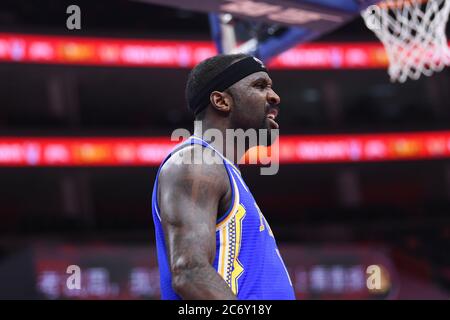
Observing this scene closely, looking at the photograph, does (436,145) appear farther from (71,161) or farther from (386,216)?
(71,161)

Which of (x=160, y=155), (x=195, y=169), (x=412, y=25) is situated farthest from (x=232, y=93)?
(x=160, y=155)

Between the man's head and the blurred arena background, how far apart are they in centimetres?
747

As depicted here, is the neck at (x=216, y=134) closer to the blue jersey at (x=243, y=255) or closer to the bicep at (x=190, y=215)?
the blue jersey at (x=243, y=255)

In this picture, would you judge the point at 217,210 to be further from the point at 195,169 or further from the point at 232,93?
the point at 232,93

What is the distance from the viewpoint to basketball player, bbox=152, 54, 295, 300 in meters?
2.21

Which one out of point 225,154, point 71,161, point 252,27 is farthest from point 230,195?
point 71,161

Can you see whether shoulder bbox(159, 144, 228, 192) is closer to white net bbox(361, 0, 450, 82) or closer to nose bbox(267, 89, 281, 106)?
nose bbox(267, 89, 281, 106)

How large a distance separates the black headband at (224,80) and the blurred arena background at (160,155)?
Answer: 24.5 ft

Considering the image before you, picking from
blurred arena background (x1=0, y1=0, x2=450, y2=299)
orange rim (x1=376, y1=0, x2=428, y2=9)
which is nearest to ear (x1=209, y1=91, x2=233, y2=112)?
orange rim (x1=376, y1=0, x2=428, y2=9)

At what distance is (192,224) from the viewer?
223cm

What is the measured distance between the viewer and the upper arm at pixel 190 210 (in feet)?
7.24

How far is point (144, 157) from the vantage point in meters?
14.8

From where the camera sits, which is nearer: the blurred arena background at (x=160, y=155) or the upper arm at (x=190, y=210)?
the upper arm at (x=190, y=210)

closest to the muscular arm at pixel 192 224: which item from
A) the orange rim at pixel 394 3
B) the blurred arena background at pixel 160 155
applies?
the orange rim at pixel 394 3
